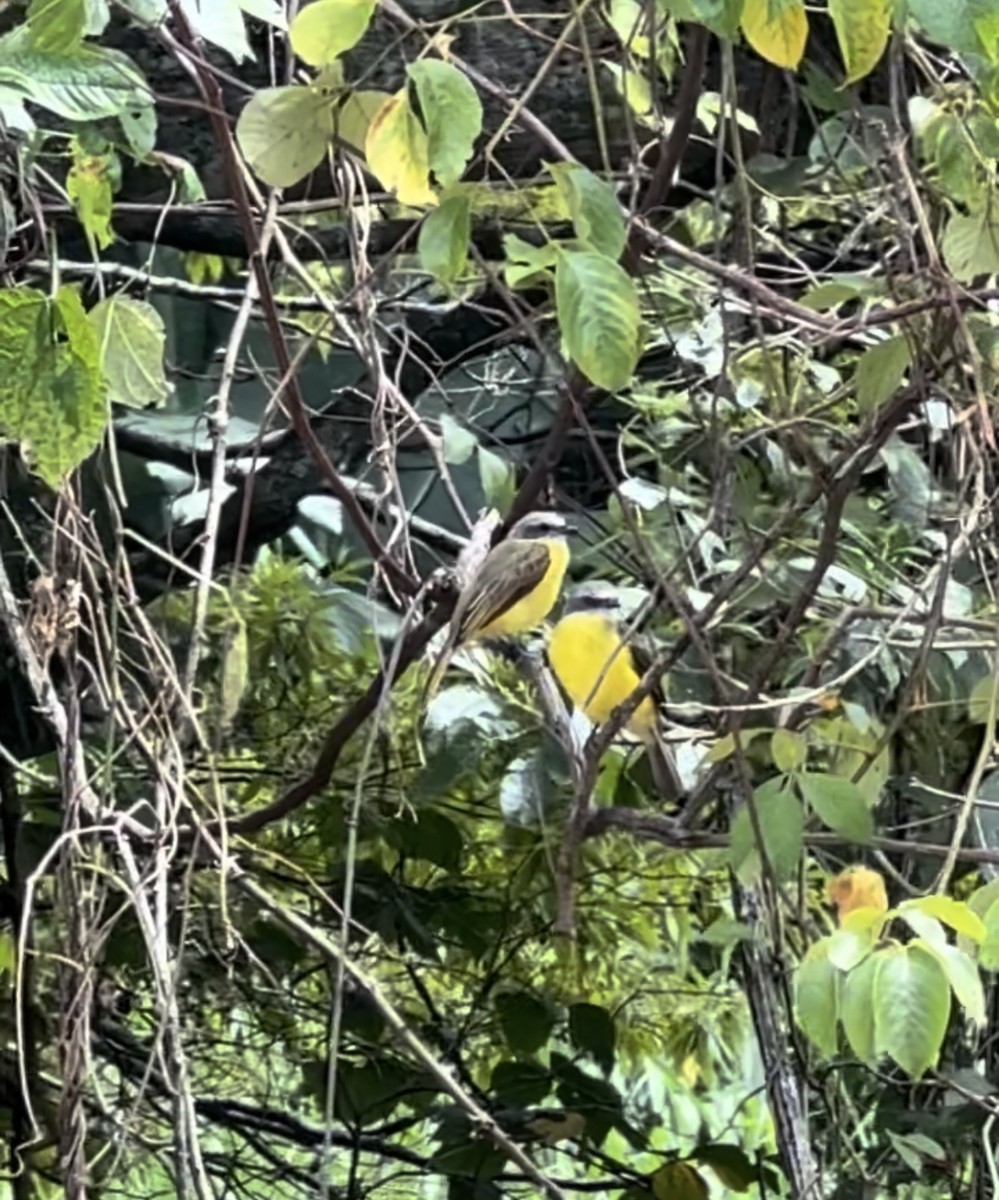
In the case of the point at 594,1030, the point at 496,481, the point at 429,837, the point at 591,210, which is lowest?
the point at 594,1030

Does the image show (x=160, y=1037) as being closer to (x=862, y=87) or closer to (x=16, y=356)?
(x=16, y=356)

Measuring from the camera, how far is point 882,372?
101 cm

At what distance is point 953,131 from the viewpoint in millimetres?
921

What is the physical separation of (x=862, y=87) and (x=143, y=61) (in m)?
0.53

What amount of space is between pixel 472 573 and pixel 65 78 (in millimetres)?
549

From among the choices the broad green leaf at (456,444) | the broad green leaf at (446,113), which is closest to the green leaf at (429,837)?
the broad green leaf at (456,444)

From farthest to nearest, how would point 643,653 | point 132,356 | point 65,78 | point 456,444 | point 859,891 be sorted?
point 643,653 → point 456,444 → point 859,891 → point 132,356 → point 65,78

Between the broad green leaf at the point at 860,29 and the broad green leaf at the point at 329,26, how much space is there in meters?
0.20

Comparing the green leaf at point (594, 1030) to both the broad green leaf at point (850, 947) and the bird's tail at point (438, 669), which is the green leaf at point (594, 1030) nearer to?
the bird's tail at point (438, 669)

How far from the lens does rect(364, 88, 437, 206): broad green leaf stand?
822mm

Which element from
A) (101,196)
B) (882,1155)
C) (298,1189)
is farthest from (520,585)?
(298,1189)

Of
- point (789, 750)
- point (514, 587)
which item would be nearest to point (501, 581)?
point (514, 587)

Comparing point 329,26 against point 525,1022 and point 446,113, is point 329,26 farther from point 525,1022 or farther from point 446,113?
point 525,1022

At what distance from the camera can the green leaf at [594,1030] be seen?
5.68 ft
